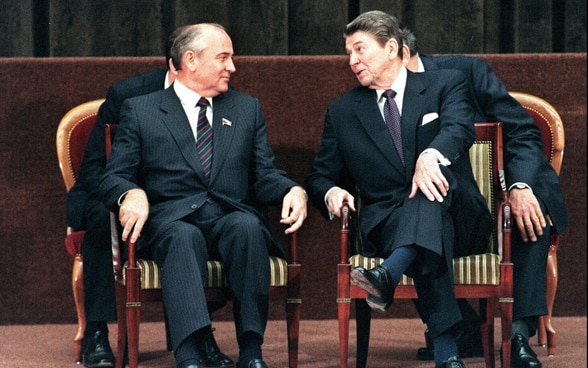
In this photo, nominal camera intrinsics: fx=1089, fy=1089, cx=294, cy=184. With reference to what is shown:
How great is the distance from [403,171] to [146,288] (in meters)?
0.95

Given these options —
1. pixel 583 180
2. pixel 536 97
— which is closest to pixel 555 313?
pixel 583 180

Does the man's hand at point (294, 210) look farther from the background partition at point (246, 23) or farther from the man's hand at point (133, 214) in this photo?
the background partition at point (246, 23)

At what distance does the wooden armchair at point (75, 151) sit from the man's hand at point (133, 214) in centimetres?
68

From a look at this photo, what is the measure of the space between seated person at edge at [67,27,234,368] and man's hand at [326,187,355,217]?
26.3 inches

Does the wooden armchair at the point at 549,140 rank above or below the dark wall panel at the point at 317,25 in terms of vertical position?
below

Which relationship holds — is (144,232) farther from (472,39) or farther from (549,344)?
(472,39)

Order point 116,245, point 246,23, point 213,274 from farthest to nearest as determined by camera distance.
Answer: point 246,23, point 116,245, point 213,274

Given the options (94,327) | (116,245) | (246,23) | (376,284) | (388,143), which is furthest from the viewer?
(246,23)

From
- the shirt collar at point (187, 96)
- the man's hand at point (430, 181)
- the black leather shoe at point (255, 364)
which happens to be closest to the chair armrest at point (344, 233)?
the man's hand at point (430, 181)

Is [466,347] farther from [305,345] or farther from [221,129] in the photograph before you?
[221,129]

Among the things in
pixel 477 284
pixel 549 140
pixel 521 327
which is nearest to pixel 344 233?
pixel 477 284

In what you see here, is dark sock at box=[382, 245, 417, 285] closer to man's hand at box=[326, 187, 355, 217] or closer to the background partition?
man's hand at box=[326, 187, 355, 217]

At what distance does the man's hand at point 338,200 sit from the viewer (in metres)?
3.58

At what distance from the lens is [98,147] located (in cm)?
402
